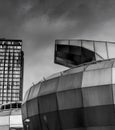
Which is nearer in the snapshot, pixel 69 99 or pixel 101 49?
pixel 69 99

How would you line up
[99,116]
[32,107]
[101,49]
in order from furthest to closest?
1. [101,49]
2. [32,107]
3. [99,116]

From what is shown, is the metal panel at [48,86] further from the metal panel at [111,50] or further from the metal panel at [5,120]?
the metal panel at [5,120]

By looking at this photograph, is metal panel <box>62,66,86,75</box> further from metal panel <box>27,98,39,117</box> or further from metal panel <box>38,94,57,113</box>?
metal panel <box>27,98,39,117</box>

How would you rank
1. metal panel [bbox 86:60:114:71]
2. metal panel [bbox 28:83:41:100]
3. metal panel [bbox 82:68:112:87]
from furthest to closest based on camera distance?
metal panel [bbox 28:83:41:100], metal panel [bbox 86:60:114:71], metal panel [bbox 82:68:112:87]

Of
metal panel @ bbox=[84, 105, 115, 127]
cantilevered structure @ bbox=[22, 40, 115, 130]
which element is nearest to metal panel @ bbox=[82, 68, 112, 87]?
cantilevered structure @ bbox=[22, 40, 115, 130]

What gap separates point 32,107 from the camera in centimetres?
3984

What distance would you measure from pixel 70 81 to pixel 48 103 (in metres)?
3.71

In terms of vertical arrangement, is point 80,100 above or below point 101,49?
below

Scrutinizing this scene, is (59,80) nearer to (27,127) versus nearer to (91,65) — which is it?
(91,65)

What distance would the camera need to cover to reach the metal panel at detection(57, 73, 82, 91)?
3447cm

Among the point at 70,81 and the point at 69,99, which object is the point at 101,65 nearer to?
the point at 70,81

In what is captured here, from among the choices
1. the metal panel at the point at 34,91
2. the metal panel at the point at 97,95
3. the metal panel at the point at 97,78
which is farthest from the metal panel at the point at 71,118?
the metal panel at the point at 34,91

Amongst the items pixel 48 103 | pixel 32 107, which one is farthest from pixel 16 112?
pixel 48 103

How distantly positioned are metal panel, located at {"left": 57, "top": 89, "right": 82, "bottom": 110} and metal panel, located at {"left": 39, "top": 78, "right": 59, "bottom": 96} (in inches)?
56.0
